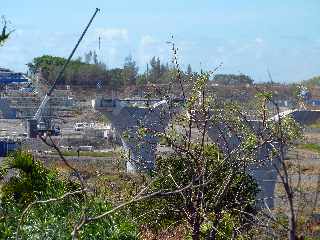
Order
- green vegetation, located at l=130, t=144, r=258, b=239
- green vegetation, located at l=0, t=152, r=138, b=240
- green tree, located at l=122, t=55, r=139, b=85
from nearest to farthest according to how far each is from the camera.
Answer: green vegetation, located at l=0, t=152, r=138, b=240 → green vegetation, located at l=130, t=144, r=258, b=239 → green tree, located at l=122, t=55, r=139, b=85

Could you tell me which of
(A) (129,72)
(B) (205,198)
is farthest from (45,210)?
(A) (129,72)

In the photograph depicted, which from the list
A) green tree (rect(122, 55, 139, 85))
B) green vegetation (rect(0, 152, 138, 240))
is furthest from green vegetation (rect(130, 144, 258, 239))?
green tree (rect(122, 55, 139, 85))

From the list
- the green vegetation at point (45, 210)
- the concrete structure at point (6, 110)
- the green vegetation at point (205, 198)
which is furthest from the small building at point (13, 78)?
the green vegetation at point (45, 210)

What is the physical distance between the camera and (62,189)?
702 cm

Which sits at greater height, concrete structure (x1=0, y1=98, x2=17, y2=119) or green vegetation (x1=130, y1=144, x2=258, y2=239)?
green vegetation (x1=130, y1=144, x2=258, y2=239)

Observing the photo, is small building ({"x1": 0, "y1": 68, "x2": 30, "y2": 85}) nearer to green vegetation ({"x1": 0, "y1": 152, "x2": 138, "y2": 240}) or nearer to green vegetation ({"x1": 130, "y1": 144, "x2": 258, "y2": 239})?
green vegetation ({"x1": 130, "y1": 144, "x2": 258, "y2": 239})

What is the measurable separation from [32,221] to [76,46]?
8.67 ft

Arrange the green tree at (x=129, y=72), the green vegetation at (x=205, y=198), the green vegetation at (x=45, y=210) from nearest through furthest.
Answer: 1. the green vegetation at (x=45, y=210)
2. the green vegetation at (x=205, y=198)
3. the green tree at (x=129, y=72)

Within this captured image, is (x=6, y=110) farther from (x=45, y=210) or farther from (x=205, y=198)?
(x=45, y=210)

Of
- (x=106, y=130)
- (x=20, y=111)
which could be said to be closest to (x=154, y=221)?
(x=106, y=130)

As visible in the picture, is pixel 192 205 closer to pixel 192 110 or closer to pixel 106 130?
pixel 192 110

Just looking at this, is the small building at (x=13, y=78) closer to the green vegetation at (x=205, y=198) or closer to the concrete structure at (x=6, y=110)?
the concrete structure at (x=6, y=110)

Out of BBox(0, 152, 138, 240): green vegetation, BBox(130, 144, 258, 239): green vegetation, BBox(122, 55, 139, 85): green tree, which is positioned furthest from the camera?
BBox(122, 55, 139, 85): green tree

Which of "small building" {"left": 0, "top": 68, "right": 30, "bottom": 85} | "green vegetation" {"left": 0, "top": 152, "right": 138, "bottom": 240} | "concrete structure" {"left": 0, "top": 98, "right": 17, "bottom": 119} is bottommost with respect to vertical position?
"concrete structure" {"left": 0, "top": 98, "right": 17, "bottom": 119}
